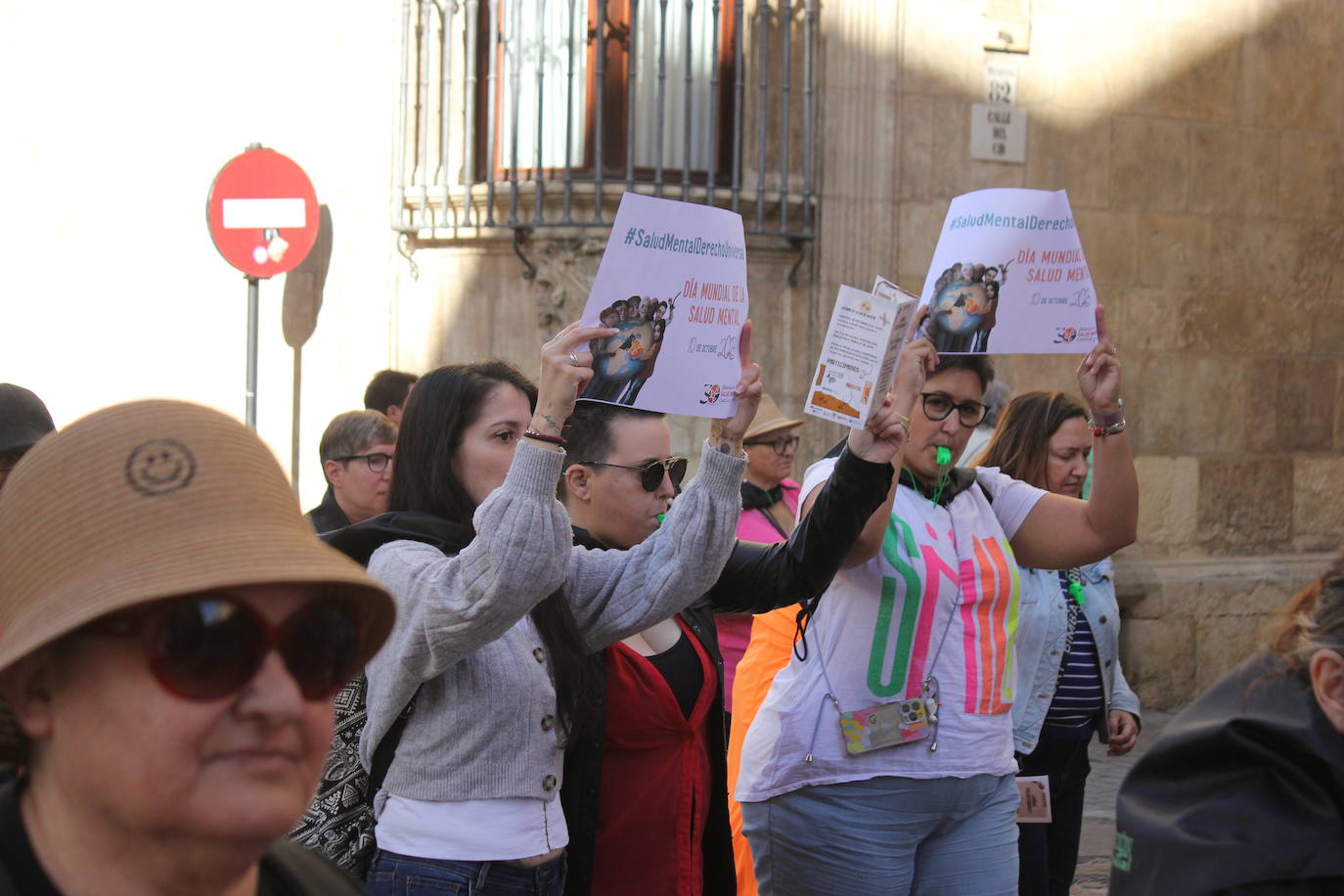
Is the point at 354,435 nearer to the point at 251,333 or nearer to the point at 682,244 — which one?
the point at 682,244

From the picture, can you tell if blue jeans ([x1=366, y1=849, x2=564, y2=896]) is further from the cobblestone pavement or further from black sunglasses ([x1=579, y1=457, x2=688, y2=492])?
the cobblestone pavement

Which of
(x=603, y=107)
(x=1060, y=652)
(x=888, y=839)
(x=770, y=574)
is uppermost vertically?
(x=603, y=107)

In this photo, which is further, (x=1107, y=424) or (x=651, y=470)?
(x=1107, y=424)

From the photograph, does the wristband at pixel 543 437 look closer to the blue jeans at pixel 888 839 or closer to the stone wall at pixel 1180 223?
the blue jeans at pixel 888 839

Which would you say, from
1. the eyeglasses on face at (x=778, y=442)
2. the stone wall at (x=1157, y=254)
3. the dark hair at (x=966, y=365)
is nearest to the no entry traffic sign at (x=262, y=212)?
the stone wall at (x=1157, y=254)

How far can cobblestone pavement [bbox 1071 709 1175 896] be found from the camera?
6.23 m

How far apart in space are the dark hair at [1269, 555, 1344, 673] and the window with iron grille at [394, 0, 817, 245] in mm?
7188

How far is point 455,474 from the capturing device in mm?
3082

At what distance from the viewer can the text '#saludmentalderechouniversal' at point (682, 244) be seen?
3350 millimetres

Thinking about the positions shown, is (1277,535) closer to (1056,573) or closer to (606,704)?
(1056,573)

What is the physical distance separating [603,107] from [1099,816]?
16.1ft

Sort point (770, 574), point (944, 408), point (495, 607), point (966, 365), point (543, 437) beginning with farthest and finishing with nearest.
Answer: point (966, 365) < point (944, 408) < point (770, 574) < point (543, 437) < point (495, 607)

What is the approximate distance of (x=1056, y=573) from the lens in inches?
195

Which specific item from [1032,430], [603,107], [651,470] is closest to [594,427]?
[651,470]
